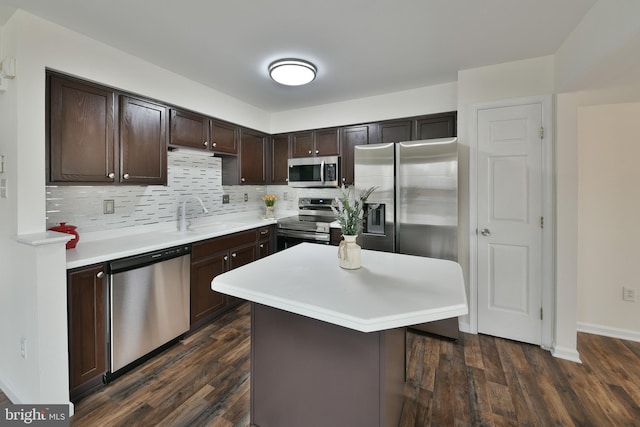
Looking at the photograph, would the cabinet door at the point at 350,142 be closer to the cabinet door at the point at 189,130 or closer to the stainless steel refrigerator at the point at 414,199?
the stainless steel refrigerator at the point at 414,199

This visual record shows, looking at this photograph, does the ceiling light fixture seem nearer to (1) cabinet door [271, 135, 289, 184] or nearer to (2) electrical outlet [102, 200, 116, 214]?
(1) cabinet door [271, 135, 289, 184]

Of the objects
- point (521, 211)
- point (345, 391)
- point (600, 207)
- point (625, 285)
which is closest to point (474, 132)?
point (521, 211)

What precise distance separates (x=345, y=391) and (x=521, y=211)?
2.29 m

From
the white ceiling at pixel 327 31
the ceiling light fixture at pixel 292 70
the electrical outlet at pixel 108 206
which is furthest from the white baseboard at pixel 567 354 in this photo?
the electrical outlet at pixel 108 206

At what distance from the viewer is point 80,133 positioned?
201cm

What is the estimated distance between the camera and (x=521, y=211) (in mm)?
2529

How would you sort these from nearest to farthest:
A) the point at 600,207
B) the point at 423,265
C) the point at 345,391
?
the point at 345,391 < the point at 423,265 < the point at 600,207

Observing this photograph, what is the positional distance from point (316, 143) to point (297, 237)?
1307 millimetres

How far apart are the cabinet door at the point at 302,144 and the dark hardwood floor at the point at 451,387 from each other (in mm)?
2439

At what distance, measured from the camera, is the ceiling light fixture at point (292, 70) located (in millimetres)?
2418

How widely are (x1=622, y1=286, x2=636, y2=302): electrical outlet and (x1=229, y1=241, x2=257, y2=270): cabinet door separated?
3.69 m

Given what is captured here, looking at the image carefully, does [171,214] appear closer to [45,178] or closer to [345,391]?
[45,178]

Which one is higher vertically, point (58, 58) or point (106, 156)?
point (58, 58)

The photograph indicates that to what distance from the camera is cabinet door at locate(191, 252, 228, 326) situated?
8.58ft
